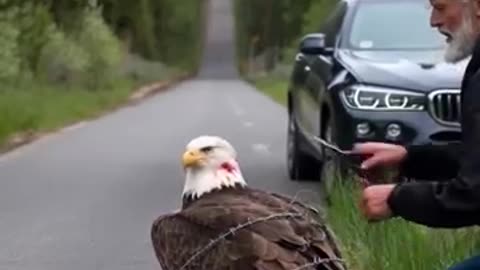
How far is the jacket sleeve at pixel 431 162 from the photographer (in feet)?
16.5

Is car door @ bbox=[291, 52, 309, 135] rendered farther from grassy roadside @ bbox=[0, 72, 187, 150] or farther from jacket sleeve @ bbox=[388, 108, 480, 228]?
jacket sleeve @ bbox=[388, 108, 480, 228]

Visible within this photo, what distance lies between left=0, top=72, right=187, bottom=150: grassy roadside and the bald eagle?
15747 mm

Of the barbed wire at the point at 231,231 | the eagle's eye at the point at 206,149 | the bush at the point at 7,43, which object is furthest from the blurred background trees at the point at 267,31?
the barbed wire at the point at 231,231

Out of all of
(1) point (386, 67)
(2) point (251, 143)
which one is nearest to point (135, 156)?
(2) point (251, 143)

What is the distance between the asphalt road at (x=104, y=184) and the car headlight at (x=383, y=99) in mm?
1913

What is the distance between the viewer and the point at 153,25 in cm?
9112

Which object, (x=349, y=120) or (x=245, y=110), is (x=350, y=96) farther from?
(x=245, y=110)

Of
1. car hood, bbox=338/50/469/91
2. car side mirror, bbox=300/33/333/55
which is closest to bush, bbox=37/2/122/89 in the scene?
car side mirror, bbox=300/33/333/55

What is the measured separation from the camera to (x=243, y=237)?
577 cm

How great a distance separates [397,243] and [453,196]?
4.03 metres

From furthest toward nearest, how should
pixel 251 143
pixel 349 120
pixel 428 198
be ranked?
1. pixel 251 143
2. pixel 349 120
3. pixel 428 198

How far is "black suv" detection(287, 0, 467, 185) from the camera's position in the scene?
11.0m

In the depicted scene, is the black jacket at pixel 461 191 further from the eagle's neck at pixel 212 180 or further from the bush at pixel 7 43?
the bush at pixel 7 43

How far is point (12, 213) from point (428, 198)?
31.0ft
